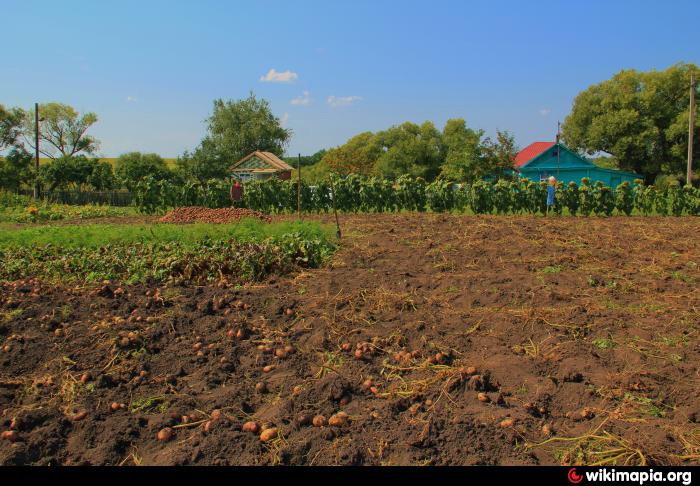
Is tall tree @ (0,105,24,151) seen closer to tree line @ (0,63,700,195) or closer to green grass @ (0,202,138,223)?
tree line @ (0,63,700,195)

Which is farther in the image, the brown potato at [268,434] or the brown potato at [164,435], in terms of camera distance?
the brown potato at [164,435]

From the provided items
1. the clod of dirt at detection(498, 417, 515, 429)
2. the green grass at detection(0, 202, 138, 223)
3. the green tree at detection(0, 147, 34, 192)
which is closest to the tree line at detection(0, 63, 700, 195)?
the green tree at detection(0, 147, 34, 192)

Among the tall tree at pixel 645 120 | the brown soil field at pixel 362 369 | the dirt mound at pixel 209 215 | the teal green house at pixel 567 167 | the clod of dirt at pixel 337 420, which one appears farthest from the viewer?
the teal green house at pixel 567 167

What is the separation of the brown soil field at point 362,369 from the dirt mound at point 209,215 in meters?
7.13

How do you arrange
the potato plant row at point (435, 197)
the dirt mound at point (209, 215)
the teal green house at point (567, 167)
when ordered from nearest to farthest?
the dirt mound at point (209, 215)
the potato plant row at point (435, 197)
the teal green house at point (567, 167)

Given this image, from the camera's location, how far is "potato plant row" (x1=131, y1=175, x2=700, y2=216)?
18703 millimetres

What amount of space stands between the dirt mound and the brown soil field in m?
7.13

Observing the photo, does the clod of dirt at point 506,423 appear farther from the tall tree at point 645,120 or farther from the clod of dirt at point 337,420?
the tall tree at point 645,120

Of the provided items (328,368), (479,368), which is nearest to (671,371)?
(479,368)

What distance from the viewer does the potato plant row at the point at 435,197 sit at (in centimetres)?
1870

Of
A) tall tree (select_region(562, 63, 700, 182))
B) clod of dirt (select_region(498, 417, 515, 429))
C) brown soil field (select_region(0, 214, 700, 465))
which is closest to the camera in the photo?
brown soil field (select_region(0, 214, 700, 465))

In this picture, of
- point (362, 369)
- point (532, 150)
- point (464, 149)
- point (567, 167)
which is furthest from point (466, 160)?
point (362, 369)
